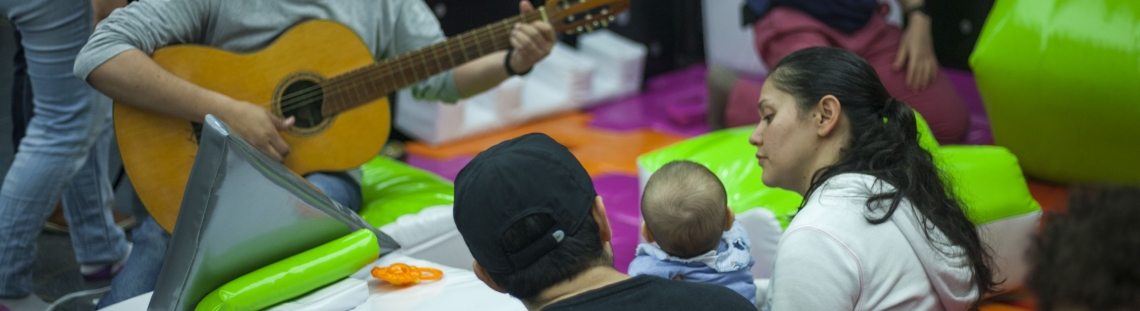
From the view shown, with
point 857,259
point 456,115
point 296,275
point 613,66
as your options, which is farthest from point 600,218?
point 613,66

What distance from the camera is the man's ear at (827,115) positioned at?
4.92ft

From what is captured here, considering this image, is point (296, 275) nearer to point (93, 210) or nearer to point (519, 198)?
point (519, 198)

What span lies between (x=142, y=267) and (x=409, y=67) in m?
0.76

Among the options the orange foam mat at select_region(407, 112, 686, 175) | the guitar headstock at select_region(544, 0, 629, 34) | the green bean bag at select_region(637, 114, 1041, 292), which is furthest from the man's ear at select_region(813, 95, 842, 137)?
the orange foam mat at select_region(407, 112, 686, 175)

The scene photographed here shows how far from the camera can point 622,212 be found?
299cm

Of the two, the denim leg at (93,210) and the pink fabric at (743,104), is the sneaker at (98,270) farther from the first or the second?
the pink fabric at (743,104)

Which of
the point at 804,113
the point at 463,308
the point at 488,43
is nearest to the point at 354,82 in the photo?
the point at 488,43

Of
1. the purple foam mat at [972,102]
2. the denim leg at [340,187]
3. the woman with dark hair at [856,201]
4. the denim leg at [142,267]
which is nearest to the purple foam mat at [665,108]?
the purple foam mat at [972,102]

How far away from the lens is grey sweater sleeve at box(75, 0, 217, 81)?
6.70 ft

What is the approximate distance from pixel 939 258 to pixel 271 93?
4.95 ft

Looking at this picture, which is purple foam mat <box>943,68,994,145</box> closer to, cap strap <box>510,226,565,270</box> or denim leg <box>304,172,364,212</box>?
denim leg <box>304,172,364,212</box>

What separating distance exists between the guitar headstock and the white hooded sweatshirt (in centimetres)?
107

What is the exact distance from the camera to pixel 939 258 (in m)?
1.39

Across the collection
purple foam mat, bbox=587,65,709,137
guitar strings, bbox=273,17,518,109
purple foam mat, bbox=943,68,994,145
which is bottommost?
purple foam mat, bbox=587,65,709,137
